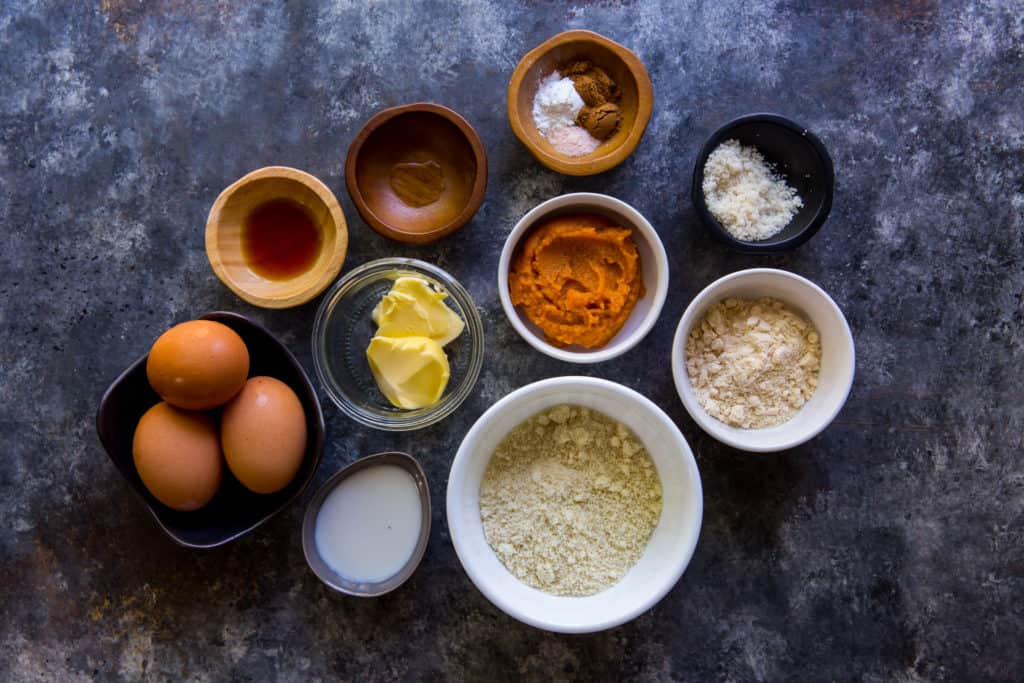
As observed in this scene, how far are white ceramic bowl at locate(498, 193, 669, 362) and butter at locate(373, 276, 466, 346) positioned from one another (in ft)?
0.57

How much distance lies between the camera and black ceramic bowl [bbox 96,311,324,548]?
1.73 m

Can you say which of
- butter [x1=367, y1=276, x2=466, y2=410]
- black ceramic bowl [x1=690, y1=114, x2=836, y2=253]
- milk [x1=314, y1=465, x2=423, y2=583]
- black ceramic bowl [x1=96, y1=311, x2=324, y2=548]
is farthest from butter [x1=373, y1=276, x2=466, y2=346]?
black ceramic bowl [x1=690, y1=114, x2=836, y2=253]

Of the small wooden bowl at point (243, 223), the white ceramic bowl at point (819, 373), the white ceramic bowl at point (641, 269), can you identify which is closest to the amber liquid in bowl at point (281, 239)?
the small wooden bowl at point (243, 223)

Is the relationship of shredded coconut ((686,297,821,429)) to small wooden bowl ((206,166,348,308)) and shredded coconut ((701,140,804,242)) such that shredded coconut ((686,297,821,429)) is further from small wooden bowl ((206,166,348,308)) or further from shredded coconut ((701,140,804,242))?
small wooden bowl ((206,166,348,308))

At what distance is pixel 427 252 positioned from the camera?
200 cm

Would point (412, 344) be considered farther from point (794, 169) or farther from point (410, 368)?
point (794, 169)

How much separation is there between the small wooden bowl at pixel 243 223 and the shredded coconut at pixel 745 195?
100cm

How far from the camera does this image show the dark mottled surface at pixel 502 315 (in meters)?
1.94

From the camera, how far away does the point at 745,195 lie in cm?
187

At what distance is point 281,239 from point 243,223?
109mm

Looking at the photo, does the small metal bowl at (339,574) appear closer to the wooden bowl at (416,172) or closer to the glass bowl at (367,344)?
the glass bowl at (367,344)

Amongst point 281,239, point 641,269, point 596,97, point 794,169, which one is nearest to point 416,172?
point 281,239

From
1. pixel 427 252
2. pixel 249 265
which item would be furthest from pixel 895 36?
pixel 249 265

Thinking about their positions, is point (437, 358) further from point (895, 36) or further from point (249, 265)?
point (895, 36)
